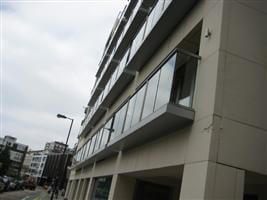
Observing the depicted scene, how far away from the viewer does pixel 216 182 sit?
5.21 m

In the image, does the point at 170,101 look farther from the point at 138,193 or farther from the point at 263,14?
the point at 138,193

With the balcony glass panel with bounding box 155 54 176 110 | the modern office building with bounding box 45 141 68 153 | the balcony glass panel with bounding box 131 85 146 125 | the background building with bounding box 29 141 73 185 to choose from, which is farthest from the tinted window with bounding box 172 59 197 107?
the modern office building with bounding box 45 141 68 153

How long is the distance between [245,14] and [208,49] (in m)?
1.24

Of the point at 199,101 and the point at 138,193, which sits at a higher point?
the point at 199,101

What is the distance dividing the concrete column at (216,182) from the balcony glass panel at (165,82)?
6.70 feet

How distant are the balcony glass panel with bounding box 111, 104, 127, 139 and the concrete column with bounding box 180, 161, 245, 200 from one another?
6.51 meters

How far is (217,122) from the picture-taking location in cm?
561

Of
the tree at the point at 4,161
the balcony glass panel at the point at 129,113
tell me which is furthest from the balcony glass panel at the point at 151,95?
the tree at the point at 4,161

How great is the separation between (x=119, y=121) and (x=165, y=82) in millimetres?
5611

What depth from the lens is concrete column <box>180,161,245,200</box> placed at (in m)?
5.18

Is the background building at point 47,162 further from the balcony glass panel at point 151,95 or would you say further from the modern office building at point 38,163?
the balcony glass panel at point 151,95

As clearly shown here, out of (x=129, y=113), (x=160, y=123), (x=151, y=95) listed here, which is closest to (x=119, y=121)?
(x=129, y=113)

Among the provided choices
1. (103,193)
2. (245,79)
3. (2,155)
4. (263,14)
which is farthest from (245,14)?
(2,155)

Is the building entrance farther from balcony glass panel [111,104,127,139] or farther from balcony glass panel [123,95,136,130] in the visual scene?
balcony glass panel [123,95,136,130]
